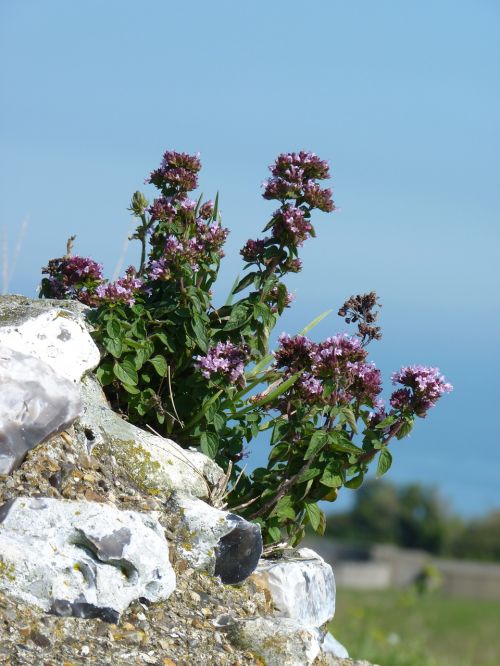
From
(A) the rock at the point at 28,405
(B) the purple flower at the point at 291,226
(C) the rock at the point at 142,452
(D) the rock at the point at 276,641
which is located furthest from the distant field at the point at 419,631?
(A) the rock at the point at 28,405

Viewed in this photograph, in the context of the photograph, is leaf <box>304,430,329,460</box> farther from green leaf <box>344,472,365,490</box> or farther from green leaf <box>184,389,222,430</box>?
green leaf <box>184,389,222,430</box>

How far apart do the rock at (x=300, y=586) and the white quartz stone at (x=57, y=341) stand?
129cm

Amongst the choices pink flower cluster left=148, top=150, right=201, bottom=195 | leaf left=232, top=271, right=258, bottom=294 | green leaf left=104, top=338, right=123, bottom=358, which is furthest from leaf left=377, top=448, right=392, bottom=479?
pink flower cluster left=148, top=150, right=201, bottom=195

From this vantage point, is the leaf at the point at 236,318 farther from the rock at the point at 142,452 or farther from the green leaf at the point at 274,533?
the green leaf at the point at 274,533

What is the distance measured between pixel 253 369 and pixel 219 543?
1079 mm

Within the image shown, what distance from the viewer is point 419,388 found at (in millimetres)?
4453

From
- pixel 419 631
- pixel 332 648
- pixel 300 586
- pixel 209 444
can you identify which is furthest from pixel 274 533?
pixel 419 631

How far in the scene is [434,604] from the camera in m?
25.6

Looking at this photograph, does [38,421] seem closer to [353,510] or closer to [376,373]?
[376,373]

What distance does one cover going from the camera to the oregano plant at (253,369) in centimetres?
447

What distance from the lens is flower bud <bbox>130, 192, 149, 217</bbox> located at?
5008 millimetres

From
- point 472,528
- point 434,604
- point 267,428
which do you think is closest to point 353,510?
point 472,528

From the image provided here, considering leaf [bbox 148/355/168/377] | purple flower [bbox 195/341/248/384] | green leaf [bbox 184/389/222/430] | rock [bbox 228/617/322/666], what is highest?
purple flower [bbox 195/341/248/384]

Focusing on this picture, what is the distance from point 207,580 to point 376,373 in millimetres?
1275
